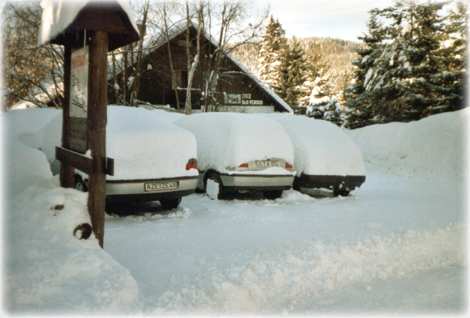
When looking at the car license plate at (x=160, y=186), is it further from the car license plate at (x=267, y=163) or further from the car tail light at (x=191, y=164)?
the car license plate at (x=267, y=163)

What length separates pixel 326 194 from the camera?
9.82 metres

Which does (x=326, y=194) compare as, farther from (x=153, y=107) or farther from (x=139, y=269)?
(x=153, y=107)

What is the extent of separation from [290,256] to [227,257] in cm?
70

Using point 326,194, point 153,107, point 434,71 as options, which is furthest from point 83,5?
point 434,71

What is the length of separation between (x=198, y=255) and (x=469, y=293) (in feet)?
9.44

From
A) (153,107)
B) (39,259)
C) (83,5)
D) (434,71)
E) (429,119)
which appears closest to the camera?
(39,259)

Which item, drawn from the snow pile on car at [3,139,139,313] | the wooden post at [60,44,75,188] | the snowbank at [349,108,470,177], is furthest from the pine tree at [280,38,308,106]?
the snow pile on car at [3,139,139,313]

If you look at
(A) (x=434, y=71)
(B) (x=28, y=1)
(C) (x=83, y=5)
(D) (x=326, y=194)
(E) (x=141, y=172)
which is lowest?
(D) (x=326, y=194)

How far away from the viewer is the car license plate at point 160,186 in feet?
20.5

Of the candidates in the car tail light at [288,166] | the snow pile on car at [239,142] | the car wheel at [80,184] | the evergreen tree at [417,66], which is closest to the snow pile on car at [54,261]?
the car wheel at [80,184]

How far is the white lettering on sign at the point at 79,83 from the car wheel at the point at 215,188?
3.55 m

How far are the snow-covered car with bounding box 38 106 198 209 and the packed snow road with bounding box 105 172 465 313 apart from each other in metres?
0.46

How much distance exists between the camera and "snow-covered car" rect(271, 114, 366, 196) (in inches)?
337

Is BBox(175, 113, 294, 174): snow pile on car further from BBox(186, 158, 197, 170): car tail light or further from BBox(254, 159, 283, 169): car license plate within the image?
BBox(186, 158, 197, 170): car tail light
